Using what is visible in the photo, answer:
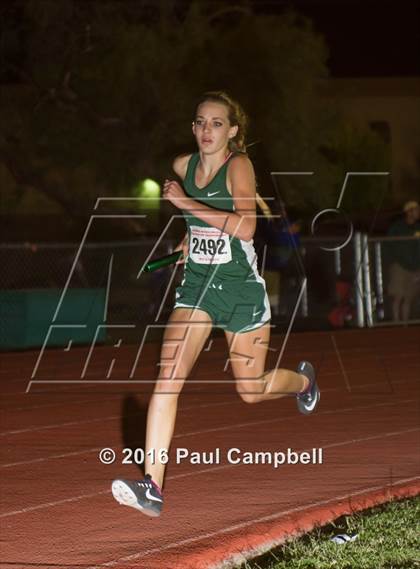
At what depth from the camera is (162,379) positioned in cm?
754

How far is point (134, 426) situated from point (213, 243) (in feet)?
13.7

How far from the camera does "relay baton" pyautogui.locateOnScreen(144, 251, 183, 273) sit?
25.0 feet

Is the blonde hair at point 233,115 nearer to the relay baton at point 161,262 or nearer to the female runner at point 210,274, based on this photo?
the female runner at point 210,274

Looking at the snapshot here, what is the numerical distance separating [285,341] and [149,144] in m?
13.2

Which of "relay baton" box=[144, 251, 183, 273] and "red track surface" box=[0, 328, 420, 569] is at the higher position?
"relay baton" box=[144, 251, 183, 273]

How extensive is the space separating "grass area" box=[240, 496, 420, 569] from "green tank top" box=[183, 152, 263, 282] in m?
1.58

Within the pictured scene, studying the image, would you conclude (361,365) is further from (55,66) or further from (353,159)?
(353,159)

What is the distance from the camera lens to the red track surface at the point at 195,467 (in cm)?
703

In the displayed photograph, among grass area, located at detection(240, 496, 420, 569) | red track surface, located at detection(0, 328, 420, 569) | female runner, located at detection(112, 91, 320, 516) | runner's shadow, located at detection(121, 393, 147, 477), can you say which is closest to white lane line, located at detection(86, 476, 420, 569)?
red track surface, located at detection(0, 328, 420, 569)

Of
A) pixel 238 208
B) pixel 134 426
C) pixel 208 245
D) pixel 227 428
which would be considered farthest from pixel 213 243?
pixel 134 426

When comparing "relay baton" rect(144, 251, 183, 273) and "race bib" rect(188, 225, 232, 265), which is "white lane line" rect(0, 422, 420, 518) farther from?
"race bib" rect(188, 225, 232, 265)

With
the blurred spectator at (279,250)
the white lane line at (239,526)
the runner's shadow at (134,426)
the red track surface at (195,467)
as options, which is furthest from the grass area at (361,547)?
the blurred spectator at (279,250)

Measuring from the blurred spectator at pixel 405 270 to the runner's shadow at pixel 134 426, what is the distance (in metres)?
10.1

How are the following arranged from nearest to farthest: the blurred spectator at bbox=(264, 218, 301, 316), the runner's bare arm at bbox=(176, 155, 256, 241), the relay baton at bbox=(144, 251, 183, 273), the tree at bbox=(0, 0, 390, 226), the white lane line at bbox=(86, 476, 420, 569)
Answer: the white lane line at bbox=(86, 476, 420, 569)
the runner's bare arm at bbox=(176, 155, 256, 241)
the relay baton at bbox=(144, 251, 183, 273)
the blurred spectator at bbox=(264, 218, 301, 316)
the tree at bbox=(0, 0, 390, 226)
